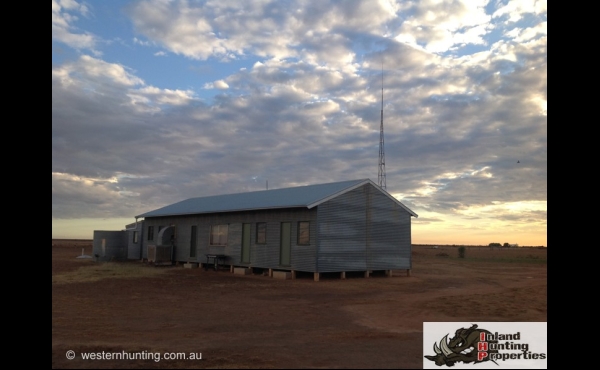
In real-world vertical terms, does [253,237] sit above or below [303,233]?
below

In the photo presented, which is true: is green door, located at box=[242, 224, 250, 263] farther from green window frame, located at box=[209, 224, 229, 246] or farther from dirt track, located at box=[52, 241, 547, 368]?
dirt track, located at box=[52, 241, 547, 368]

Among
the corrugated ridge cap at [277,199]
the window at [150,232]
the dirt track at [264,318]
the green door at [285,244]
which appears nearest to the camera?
the dirt track at [264,318]

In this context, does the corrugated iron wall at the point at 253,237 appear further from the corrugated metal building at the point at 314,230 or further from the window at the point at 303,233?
the window at the point at 303,233

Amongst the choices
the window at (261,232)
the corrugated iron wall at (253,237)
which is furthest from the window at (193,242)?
the window at (261,232)

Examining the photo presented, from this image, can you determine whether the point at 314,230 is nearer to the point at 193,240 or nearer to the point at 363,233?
the point at 363,233

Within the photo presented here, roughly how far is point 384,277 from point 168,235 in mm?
16321

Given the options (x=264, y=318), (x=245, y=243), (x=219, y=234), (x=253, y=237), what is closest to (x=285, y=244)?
(x=253, y=237)

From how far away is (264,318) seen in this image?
1253 centimetres

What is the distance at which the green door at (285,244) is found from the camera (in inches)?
955

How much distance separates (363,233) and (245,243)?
6.77m

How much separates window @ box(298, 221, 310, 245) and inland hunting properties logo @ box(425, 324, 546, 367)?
45.6ft

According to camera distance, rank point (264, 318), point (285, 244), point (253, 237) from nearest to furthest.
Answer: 1. point (264, 318)
2. point (285, 244)
3. point (253, 237)

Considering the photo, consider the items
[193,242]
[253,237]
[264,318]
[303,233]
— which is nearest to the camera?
[264,318]

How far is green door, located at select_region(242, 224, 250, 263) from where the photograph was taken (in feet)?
88.1
